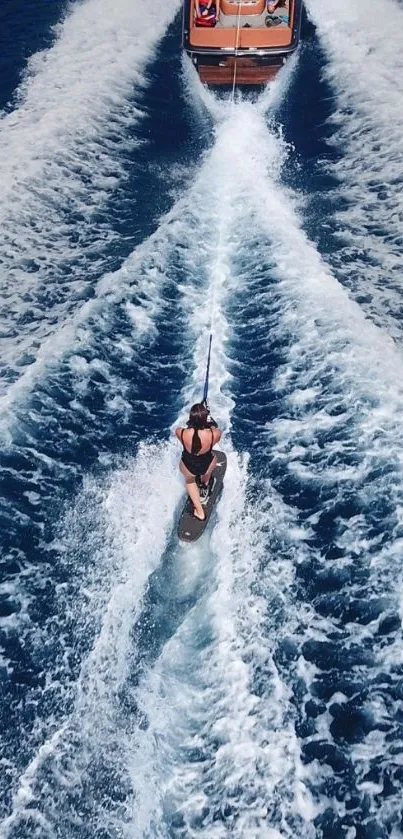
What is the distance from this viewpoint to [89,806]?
4906 millimetres

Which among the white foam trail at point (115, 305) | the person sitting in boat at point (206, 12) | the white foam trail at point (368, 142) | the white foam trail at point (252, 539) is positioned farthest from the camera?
the person sitting in boat at point (206, 12)

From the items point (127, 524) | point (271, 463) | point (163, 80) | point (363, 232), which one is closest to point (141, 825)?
point (127, 524)

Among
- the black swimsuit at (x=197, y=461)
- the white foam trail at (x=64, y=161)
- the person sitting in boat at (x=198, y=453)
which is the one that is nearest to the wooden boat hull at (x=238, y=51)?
the white foam trail at (x=64, y=161)

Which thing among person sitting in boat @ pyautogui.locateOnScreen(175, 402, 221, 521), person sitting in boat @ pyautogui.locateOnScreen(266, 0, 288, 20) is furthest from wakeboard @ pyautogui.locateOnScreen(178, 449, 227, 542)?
person sitting in boat @ pyautogui.locateOnScreen(266, 0, 288, 20)

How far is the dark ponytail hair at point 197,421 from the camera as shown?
625cm

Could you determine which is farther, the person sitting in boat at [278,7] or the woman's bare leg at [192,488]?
the person sitting in boat at [278,7]

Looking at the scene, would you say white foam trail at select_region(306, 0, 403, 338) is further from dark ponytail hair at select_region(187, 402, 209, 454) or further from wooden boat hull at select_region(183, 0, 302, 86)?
dark ponytail hair at select_region(187, 402, 209, 454)

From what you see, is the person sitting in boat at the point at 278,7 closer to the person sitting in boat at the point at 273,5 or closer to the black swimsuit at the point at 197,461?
Result: the person sitting in boat at the point at 273,5

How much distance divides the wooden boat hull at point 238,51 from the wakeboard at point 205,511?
9926 mm

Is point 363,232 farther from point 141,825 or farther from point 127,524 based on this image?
point 141,825

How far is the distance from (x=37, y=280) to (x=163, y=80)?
7.76 m

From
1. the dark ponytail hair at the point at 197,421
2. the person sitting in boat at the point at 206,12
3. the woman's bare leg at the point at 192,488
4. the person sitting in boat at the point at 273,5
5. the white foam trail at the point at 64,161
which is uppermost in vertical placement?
the person sitting in boat at the point at 273,5

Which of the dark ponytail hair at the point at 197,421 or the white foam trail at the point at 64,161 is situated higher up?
the white foam trail at the point at 64,161

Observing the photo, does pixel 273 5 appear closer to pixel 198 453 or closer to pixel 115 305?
pixel 115 305
